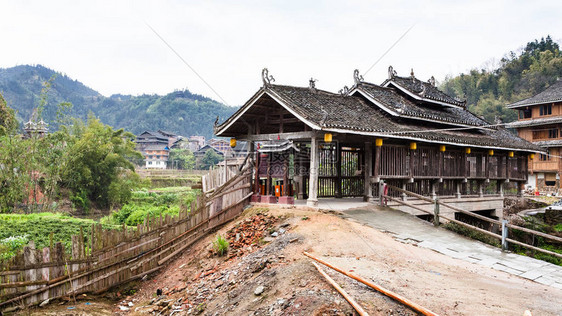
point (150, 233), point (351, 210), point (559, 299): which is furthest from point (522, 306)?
point (150, 233)

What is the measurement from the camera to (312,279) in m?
6.25

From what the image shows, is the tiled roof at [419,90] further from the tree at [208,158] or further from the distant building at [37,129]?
the tree at [208,158]

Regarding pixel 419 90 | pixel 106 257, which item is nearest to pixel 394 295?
pixel 106 257

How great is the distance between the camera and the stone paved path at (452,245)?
8.22 metres

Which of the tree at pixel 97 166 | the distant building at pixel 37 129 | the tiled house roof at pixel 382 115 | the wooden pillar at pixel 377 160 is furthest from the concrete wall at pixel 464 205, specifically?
the tree at pixel 97 166

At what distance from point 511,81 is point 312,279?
209 ft

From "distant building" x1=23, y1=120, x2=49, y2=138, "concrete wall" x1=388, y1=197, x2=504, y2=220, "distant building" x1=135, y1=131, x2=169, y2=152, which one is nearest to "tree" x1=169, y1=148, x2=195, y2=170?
"distant building" x1=135, y1=131, x2=169, y2=152

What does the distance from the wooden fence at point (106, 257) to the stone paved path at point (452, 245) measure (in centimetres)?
429

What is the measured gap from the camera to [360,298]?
547cm

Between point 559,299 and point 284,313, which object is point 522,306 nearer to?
point 559,299

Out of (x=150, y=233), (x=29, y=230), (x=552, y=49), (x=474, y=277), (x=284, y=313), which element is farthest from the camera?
(x=552, y=49)

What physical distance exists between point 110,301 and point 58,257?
161 cm

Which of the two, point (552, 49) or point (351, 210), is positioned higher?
point (552, 49)

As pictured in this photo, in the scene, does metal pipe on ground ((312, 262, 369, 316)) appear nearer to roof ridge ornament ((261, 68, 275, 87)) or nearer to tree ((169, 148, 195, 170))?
roof ridge ornament ((261, 68, 275, 87))
